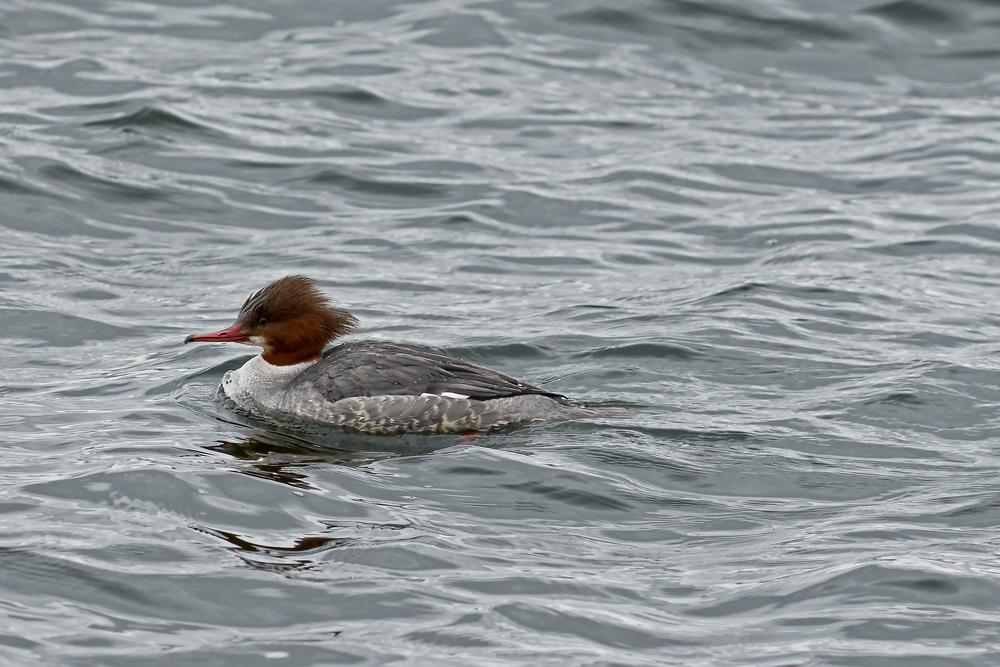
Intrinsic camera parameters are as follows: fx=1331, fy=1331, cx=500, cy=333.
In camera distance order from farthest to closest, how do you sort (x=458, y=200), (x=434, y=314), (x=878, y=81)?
(x=878, y=81)
(x=458, y=200)
(x=434, y=314)

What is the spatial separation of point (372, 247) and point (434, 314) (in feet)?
6.76

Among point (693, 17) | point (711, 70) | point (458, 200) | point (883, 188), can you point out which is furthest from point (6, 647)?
point (693, 17)

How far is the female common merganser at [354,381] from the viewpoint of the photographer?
8.60m

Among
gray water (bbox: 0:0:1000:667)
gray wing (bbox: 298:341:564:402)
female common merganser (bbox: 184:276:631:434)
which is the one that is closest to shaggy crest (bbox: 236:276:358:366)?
female common merganser (bbox: 184:276:631:434)

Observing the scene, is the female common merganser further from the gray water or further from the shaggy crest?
the gray water

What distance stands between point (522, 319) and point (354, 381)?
2491mm

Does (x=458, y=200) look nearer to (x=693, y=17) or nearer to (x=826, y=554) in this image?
(x=693, y=17)

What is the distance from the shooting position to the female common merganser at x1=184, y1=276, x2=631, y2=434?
860 centimetres

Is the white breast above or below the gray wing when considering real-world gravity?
below

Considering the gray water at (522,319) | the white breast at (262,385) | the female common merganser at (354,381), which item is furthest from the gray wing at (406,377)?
the gray water at (522,319)

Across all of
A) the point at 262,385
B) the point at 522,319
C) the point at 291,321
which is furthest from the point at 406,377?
the point at 522,319

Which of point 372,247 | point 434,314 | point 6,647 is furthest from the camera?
point 372,247

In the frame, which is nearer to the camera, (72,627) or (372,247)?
(72,627)

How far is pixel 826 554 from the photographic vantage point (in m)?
6.45
